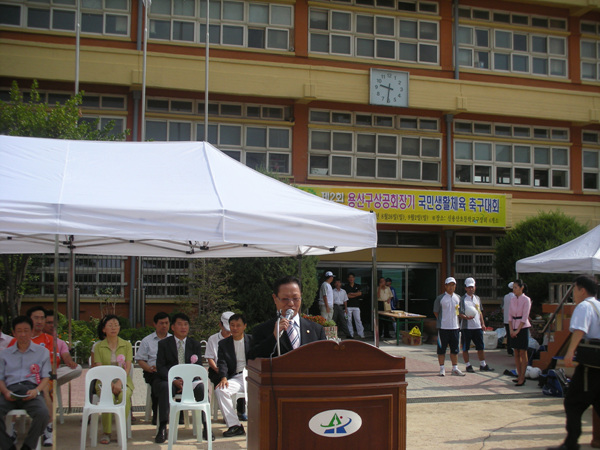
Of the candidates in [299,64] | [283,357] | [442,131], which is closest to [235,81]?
[299,64]

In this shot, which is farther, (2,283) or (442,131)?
(442,131)

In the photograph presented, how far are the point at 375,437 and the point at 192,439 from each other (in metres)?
3.58

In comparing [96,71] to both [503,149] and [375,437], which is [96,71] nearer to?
[503,149]

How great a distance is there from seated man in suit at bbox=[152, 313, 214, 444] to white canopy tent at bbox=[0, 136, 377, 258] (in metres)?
1.97

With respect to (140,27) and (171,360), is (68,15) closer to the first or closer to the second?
(140,27)

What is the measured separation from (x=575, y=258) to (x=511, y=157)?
11.1m

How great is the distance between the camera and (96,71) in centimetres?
1822

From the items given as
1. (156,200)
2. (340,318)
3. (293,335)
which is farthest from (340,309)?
(293,335)

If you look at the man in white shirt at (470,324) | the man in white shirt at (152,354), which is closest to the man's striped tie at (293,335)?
the man in white shirt at (152,354)

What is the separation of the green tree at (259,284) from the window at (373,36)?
813 cm

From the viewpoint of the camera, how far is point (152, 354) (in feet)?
27.0

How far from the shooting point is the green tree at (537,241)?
18.5m

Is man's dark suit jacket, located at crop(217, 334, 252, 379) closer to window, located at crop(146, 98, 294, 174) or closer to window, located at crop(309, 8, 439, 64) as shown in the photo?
window, located at crop(146, 98, 294, 174)

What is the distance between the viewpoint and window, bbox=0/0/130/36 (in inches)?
729
